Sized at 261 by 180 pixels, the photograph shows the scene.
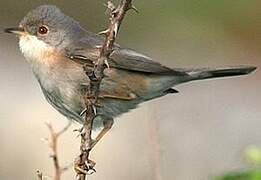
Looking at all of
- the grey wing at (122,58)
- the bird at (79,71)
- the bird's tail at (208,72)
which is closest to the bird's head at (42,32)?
the bird at (79,71)

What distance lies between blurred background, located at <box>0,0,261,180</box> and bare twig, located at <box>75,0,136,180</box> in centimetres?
189

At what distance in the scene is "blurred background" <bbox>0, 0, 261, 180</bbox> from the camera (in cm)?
907

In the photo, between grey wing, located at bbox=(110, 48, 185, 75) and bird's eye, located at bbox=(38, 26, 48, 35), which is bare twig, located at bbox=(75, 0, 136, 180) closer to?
grey wing, located at bbox=(110, 48, 185, 75)

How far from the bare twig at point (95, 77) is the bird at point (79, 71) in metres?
1.10

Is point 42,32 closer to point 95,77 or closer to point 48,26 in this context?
point 48,26

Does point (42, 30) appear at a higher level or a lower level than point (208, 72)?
higher

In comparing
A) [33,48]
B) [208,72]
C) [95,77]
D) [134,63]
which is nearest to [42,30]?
[33,48]

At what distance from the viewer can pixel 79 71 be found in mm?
6430

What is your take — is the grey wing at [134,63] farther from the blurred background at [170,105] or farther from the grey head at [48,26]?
the blurred background at [170,105]

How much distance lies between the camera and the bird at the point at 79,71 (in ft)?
21.2

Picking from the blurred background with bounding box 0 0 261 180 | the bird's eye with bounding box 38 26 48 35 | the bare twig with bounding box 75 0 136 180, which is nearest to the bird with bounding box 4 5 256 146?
the bird's eye with bounding box 38 26 48 35

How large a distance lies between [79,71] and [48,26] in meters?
0.48

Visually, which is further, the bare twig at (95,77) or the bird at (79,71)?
the bird at (79,71)

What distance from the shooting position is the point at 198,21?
40.6 ft
